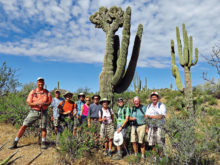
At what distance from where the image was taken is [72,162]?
161 inches

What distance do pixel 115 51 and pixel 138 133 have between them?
599 cm

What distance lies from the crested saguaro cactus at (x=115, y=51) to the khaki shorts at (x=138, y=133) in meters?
3.61

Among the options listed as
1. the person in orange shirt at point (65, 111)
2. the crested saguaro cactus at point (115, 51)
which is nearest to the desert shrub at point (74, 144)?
the person in orange shirt at point (65, 111)

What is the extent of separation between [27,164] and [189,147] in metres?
3.39

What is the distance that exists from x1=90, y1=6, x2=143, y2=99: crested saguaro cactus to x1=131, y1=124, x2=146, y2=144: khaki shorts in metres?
3.61

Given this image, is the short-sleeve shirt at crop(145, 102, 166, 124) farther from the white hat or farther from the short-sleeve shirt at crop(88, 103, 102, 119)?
the short-sleeve shirt at crop(88, 103, 102, 119)

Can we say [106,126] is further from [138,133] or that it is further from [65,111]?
[65,111]

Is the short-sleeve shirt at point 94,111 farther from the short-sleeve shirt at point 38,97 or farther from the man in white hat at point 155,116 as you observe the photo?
the man in white hat at point 155,116

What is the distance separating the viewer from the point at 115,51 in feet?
33.0

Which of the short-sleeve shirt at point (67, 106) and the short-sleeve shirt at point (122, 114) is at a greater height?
the short-sleeve shirt at point (67, 106)

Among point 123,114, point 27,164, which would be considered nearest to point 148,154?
point 123,114

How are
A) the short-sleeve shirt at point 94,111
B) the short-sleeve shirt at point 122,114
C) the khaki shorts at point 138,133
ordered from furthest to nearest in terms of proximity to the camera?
1. the short-sleeve shirt at point 94,111
2. the short-sleeve shirt at point 122,114
3. the khaki shorts at point 138,133

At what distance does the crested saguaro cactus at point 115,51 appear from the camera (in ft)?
27.9

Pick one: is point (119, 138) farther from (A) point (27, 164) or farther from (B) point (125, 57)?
(B) point (125, 57)
